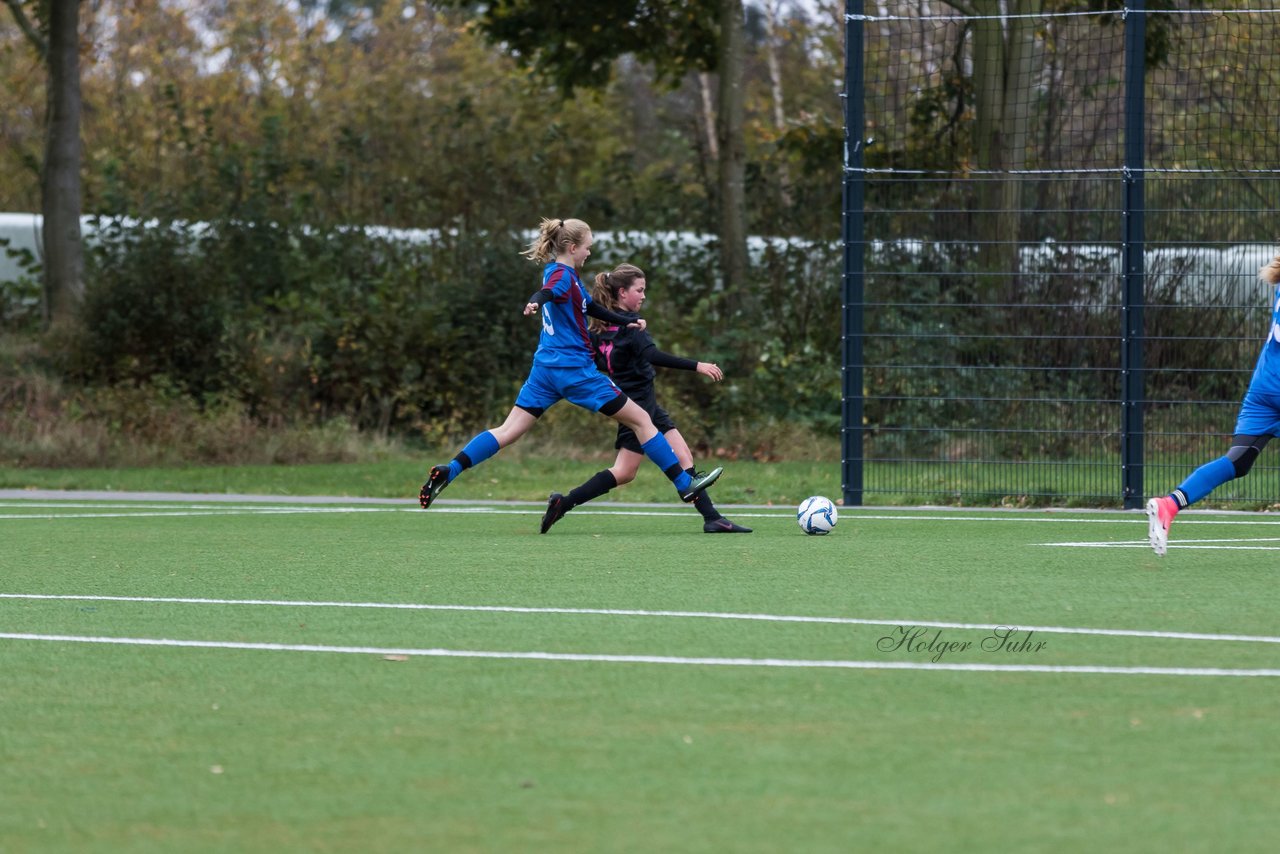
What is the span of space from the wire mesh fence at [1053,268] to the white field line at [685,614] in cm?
656

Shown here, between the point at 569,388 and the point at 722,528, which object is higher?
the point at 569,388

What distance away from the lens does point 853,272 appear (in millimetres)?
14094

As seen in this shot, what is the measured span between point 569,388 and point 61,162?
44.3 feet

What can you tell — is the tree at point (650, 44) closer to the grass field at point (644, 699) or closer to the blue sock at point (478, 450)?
the blue sock at point (478, 450)

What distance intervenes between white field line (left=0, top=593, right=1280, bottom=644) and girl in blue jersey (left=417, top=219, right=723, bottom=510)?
9.71 ft

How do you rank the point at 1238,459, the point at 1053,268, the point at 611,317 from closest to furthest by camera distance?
the point at 1238,459 → the point at 611,317 → the point at 1053,268

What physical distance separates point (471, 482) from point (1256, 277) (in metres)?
6.95

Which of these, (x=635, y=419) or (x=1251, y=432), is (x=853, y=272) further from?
(x=1251, y=432)

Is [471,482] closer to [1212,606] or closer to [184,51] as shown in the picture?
[1212,606]

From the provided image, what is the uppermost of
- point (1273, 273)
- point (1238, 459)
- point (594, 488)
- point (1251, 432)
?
point (1273, 273)

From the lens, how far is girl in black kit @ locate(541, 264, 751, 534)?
1122 cm

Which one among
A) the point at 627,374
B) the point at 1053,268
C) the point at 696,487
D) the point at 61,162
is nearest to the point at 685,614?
the point at 696,487
